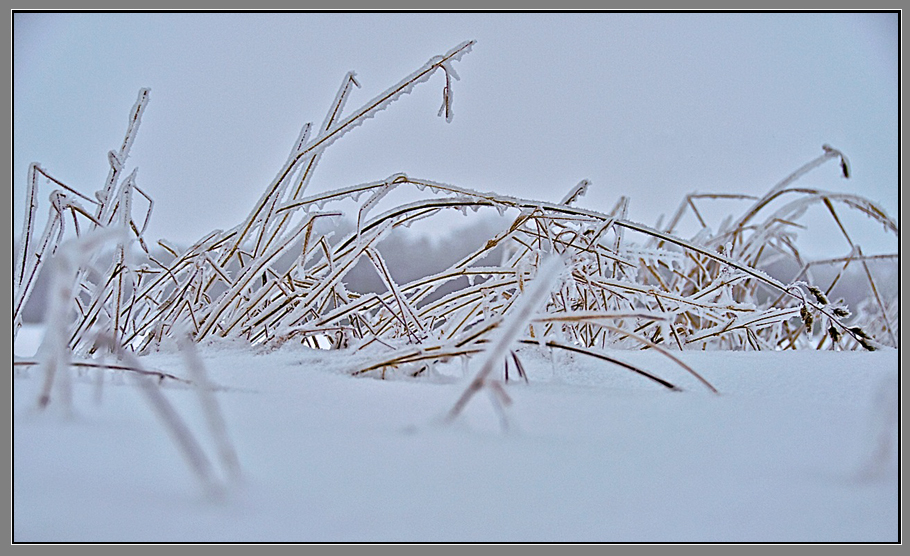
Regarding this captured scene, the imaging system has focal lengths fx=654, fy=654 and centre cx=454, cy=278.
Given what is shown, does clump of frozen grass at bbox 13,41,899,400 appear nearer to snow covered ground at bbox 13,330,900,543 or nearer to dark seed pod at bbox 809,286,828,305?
dark seed pod at bbox 809,286,828,305

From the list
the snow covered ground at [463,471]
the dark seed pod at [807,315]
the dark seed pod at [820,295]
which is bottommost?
Result: the snow covered ground at [463,471]

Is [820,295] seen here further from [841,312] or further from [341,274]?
[341,274]

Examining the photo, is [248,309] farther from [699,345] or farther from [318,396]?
[699,345]

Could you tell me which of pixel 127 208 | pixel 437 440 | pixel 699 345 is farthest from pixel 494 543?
pixel 699 345

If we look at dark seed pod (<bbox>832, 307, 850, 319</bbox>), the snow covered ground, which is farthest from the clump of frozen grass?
the snow covered ground

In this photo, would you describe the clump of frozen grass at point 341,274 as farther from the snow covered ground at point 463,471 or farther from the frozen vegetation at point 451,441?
the snow covered ground at point 463,471

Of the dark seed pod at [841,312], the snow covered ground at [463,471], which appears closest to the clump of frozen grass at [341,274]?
the dark seed pod at [841,312]

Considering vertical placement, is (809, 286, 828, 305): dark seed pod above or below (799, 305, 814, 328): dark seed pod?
above

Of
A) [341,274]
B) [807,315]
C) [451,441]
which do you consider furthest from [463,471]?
[807,315]
